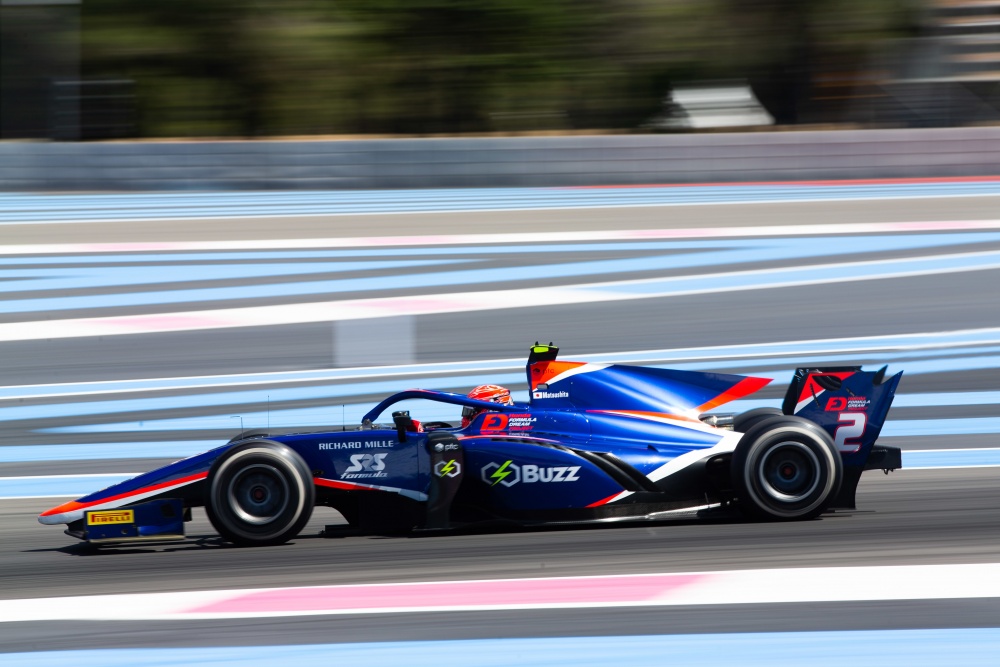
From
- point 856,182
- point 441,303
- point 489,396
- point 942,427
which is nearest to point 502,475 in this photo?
point 489,396

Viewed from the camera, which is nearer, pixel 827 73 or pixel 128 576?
pixel 128 576

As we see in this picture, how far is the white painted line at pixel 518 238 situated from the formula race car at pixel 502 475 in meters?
5.12

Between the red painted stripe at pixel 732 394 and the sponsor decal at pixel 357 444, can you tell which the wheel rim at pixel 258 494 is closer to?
the sponsor decal at pixel 357 444

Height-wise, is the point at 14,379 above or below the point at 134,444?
above

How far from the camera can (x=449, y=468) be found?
16.8 feet

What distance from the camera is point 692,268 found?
32.3 feet

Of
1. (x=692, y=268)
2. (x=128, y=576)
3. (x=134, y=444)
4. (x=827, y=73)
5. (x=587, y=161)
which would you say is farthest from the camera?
(x=827, y=73)

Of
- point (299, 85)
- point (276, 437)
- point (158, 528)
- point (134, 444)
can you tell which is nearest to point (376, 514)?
point (276, 437)

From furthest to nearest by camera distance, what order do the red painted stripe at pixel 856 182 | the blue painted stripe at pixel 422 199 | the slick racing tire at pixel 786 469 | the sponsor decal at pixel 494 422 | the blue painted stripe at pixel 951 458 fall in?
the red painted stripe at pixel 856 182 → the blue painted stripe at pixel 422 199 → the blue painted stripe at pixel 951 458 → the sponsor decal at pixel 494 422 → the slick racing tire at pixel 786 469

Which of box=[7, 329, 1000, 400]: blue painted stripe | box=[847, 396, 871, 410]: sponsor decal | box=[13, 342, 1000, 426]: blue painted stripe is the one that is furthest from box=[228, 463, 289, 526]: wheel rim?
box=[7, 329, 1000, 400]: blue painted stripe

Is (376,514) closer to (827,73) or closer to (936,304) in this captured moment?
(936,304)

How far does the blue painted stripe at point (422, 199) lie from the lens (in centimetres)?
1107

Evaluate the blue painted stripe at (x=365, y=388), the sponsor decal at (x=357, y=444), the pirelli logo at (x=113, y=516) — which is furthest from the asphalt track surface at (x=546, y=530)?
the sponsor decal at (x=357, y=444)

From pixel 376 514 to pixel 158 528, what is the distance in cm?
101
